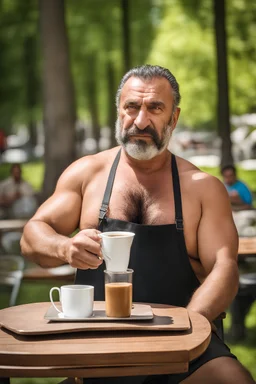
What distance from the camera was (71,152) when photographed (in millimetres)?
12711

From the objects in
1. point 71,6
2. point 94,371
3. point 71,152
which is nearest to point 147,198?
point 94,371

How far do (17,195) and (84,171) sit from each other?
8.83 meters

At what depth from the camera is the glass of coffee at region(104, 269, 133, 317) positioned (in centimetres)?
257

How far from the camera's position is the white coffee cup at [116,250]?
8.32 feet

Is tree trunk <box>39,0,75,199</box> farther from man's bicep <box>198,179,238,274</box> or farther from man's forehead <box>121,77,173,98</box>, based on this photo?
man's bicep <box>198,179,238,274</box>

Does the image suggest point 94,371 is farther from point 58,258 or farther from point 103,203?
point 103,203

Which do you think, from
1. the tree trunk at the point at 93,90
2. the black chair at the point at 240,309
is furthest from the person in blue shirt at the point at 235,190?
the tree trunk at the point at 93,90

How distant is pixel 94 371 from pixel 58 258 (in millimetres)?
807

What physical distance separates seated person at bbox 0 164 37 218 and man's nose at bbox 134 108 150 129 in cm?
867

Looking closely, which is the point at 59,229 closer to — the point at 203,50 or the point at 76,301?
the point at 76,301

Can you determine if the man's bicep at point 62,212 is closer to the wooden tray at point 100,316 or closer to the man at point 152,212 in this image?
the man at point 152,212

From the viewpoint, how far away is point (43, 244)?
3.14m

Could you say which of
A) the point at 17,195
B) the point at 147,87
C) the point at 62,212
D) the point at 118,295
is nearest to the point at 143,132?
the point at 147,87

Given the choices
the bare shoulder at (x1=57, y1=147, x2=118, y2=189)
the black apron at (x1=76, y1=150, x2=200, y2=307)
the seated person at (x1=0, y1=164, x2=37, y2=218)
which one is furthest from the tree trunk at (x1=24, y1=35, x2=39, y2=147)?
the black apron at (x1=76, y1=150, x2=200, y2=307)
